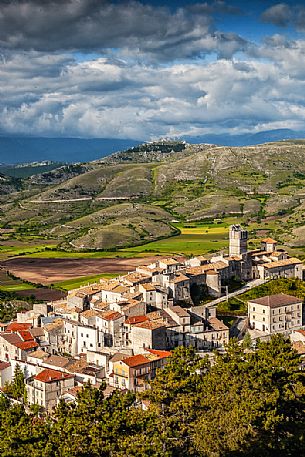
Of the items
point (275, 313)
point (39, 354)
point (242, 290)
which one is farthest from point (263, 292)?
point (39, 354)

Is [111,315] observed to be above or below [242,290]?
above

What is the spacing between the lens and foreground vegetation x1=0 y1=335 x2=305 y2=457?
39750 mm

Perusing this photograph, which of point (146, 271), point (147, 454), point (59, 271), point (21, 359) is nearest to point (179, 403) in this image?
point (147, 454)

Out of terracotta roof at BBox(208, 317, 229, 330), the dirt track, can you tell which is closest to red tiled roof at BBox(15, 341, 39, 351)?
terracotta roof at BBox(208, 317, 229, 330)

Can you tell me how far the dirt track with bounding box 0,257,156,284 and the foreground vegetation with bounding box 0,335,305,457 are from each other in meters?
90.1

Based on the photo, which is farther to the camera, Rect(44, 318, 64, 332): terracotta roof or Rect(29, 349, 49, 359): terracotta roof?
Rect(44, 318, 64, 332): terracotta roof

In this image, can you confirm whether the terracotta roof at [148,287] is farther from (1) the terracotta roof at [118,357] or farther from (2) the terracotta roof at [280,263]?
(2) the terracotta roof at [280,263]

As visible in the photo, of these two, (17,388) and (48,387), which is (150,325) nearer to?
(48,387)

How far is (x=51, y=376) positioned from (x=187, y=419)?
20.5m

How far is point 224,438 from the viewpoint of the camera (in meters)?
42.8

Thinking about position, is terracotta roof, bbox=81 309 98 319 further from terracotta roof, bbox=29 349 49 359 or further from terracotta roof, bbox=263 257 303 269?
terracotta roof, bbox=263 257 303 269

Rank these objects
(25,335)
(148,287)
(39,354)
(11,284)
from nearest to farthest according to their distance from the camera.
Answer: (39,354)
(25,335)
(148,287)
(11,284)

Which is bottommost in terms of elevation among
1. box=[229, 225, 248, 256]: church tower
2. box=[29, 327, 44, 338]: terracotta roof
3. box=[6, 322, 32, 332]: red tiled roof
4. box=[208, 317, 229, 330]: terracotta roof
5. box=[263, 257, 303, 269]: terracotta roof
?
box=[6, 322, 32, 332]: red tiled roof

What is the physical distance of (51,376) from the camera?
203 feet
